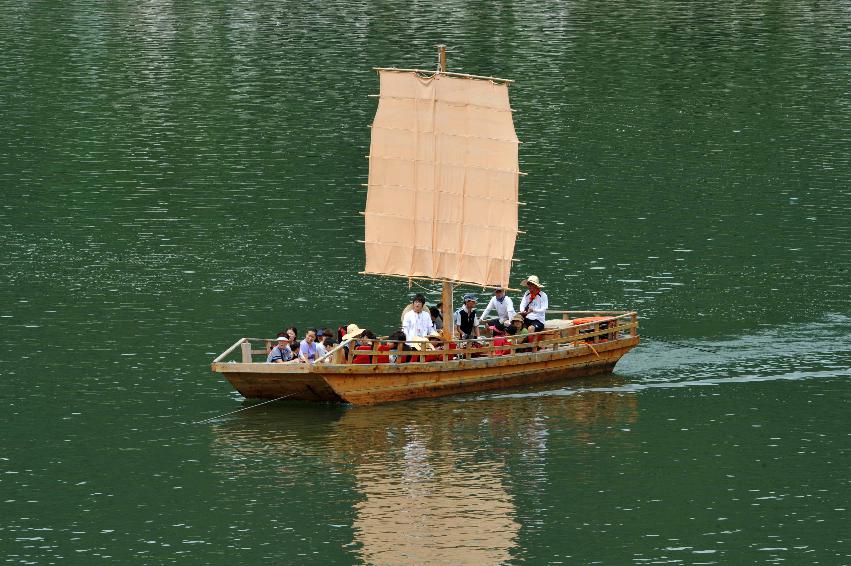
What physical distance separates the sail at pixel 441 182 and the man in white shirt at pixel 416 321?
3.48 meters

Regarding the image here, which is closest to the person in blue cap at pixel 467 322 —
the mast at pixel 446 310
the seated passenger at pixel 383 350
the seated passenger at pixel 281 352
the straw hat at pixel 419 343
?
the mast at pixel 446 310

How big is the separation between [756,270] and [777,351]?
11.4 metres

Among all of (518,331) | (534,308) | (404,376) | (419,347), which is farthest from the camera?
(534,308)

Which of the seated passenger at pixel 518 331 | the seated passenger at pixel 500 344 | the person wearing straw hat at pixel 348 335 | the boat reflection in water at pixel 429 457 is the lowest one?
the boat reflection in water at pixel 429 457

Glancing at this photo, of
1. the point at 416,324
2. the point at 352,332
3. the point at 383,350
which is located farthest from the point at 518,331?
the point at 352,332

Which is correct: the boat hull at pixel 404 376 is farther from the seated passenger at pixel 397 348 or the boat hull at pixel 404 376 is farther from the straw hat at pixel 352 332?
the straw hat at pixel 352 332

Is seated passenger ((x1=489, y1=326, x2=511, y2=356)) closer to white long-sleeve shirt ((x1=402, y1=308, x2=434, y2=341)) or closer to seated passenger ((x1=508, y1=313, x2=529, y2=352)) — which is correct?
seated passenger ((x1=508, y1=313, x2=529, y2=352))

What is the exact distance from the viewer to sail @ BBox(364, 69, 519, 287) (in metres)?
53.4

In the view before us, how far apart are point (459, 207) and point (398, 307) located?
8.43 meters

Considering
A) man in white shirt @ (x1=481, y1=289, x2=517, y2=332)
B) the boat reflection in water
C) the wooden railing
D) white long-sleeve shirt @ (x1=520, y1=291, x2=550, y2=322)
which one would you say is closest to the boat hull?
the wooden railing

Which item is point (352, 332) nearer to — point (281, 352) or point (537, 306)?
point (281, 352)

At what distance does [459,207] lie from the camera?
54.3 metres

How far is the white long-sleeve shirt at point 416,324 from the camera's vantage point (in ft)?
165

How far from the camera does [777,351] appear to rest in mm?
55625
